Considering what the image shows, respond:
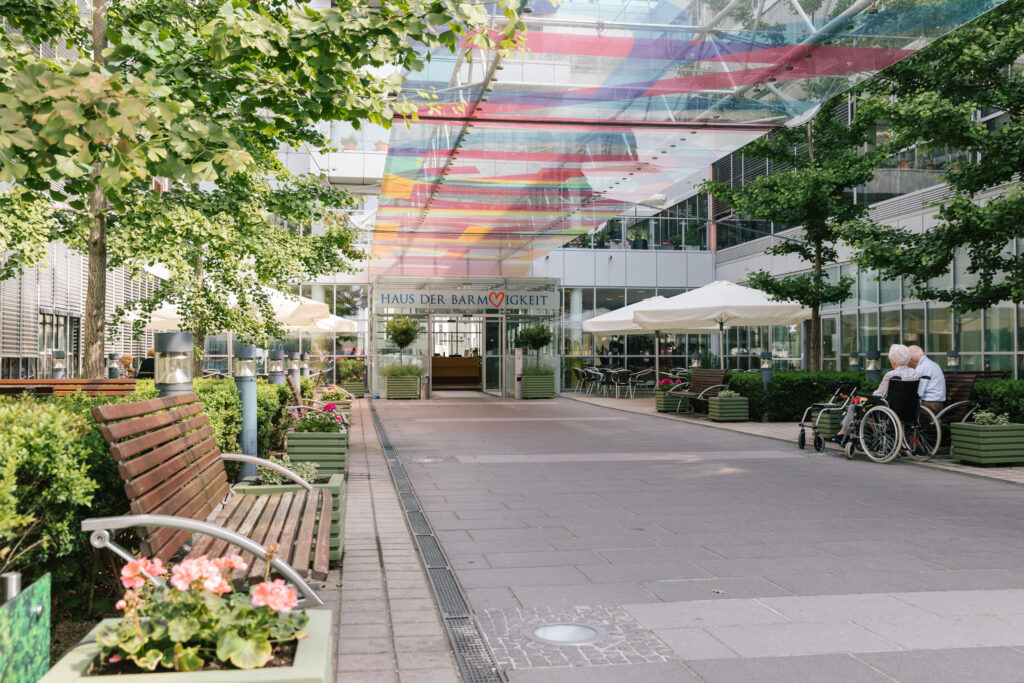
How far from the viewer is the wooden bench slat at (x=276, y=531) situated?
10.2 feet

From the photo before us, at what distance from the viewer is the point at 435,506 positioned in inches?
285

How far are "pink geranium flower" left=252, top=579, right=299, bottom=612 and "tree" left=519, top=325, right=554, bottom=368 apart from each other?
72.4 ft

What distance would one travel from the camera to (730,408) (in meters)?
15.6

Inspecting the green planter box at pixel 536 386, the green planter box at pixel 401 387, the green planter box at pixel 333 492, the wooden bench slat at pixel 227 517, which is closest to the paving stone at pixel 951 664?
the wooden bench slat at pixel 227 517

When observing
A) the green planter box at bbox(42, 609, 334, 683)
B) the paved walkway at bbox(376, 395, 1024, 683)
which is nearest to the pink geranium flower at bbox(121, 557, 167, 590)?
the green planter box at bbox(42, 609, 334, 683)

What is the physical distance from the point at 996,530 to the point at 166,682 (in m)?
5.93

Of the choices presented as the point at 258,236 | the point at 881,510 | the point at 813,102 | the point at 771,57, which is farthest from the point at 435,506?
the point at 813,102

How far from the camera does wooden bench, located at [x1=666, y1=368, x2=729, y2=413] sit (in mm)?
16891

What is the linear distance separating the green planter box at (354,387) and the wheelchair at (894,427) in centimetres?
1629

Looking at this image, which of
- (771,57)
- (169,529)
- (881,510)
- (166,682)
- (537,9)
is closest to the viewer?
(166,682)

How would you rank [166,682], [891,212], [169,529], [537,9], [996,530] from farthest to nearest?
1. [891,212]
2. [537,9]
3. [996,530]
4. [169,529]
5. [166,682]

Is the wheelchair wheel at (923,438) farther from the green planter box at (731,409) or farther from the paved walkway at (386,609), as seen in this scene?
the paved walkway at (386,609)

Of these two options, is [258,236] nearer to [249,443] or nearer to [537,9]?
[249,443]

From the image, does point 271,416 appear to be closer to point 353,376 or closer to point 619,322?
point 619,322
